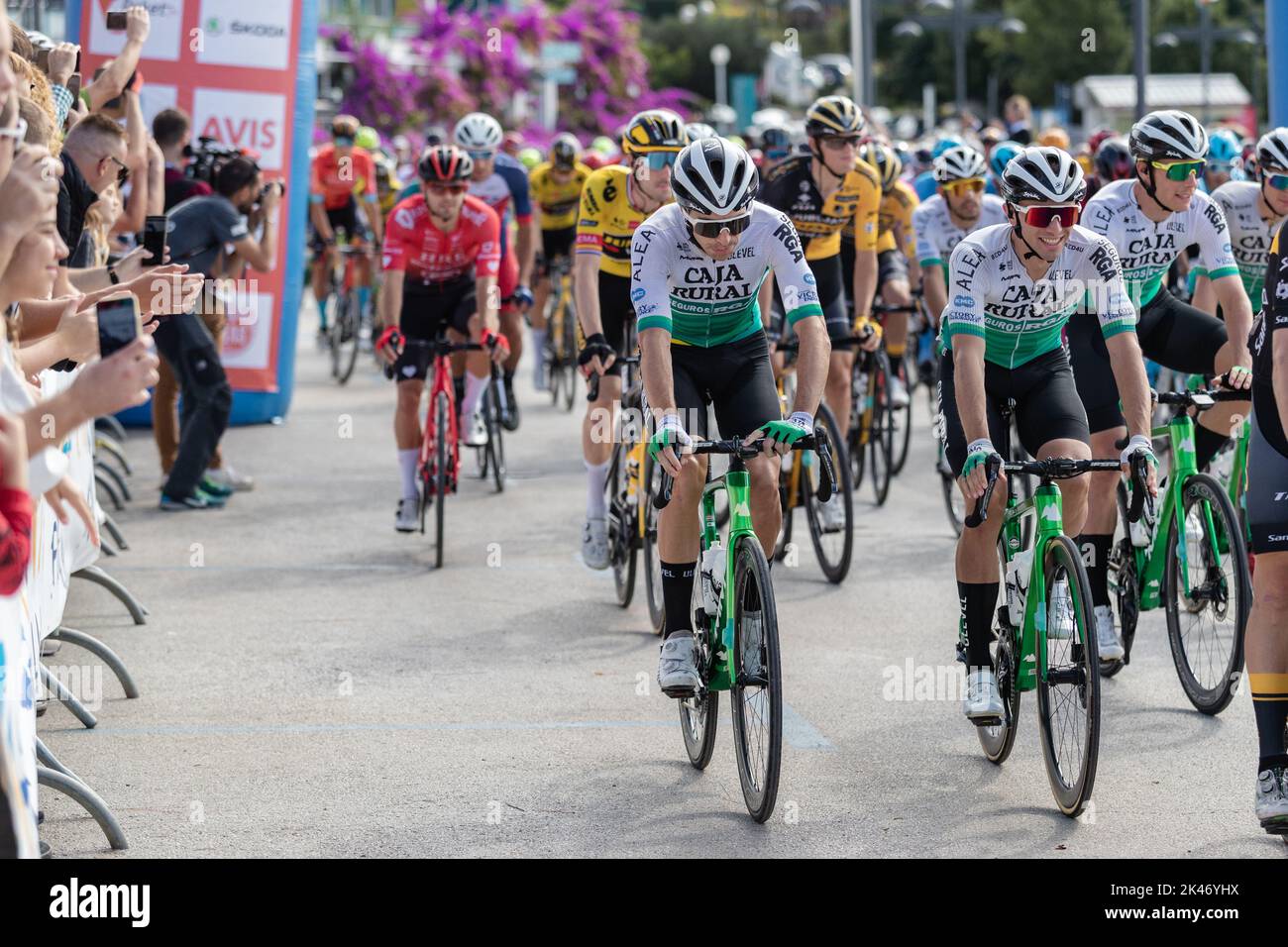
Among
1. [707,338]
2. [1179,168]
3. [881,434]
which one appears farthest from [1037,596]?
[881,434]

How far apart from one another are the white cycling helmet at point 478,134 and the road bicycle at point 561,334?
316cm

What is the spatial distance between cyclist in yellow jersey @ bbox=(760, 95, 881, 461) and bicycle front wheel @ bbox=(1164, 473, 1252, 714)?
321 cm

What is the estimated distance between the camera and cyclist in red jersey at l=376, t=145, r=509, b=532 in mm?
9836

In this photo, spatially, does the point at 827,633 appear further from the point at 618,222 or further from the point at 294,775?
the point at 294,775

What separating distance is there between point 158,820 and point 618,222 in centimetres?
436

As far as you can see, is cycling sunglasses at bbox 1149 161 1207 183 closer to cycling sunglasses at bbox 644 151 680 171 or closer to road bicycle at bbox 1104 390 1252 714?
road bicycle at bbox 1104 390 1252 714

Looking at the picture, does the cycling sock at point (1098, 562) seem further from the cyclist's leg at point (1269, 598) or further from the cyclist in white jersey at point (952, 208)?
the cyclist in white jersey at point (952, 208)

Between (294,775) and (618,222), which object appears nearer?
(294,775)

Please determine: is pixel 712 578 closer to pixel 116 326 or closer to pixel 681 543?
pixel 681 543

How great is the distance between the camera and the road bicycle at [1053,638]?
17.7 feet

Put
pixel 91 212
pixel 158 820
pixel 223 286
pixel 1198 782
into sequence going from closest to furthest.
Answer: pixel 158 820 < pixel 1198 782 < pixel 91 212 < pixel 223 286

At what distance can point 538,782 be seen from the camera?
19.7 ft
